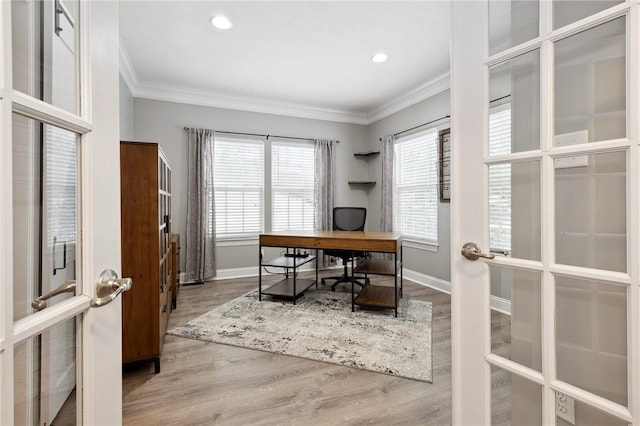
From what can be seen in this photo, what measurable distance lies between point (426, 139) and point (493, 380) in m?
3.56

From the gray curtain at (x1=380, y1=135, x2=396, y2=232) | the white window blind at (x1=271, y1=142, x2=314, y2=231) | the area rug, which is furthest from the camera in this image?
Answer: the white window blind at (x1=271, y1=142, x2=314, y2=231)

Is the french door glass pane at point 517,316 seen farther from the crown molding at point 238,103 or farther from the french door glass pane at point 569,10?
the crown molding at point 238,103

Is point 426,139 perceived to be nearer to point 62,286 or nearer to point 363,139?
point 363,139

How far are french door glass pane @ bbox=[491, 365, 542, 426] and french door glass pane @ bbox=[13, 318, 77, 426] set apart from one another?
1.25 metres

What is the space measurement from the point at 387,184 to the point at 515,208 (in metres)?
3.67

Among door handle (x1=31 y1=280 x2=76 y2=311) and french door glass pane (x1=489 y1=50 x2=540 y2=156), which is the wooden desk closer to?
french door glass pane (x1=489 y1=50 x2=540 y2=156)

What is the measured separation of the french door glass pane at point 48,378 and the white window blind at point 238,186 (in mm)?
3783

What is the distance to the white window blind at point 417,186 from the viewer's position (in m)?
3.99

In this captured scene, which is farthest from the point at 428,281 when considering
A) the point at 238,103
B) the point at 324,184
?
the point at 238,103

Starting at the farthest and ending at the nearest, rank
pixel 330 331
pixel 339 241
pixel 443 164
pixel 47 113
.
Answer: pixel 443 164, pixel 339 241, pixel 330 331, pixel 47 113

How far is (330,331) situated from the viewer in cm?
256

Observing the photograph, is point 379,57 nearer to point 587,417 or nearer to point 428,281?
point 428,281

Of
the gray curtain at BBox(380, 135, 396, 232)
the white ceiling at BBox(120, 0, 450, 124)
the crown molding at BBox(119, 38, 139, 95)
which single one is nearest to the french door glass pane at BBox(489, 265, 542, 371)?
the white ceiling at BBox(120, 0, 450, 124)

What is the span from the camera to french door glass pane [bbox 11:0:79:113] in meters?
0.59
